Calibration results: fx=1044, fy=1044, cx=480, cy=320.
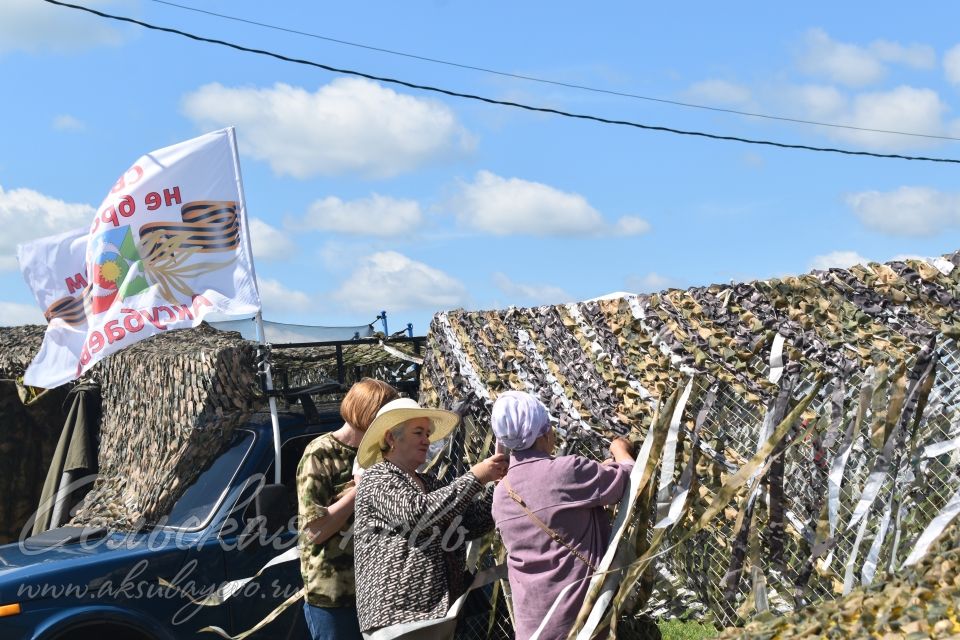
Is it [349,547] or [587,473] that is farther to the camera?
[349,547]

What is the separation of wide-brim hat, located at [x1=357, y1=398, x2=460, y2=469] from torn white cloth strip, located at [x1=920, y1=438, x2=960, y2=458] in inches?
80.9

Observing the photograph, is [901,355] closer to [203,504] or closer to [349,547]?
[349,547]

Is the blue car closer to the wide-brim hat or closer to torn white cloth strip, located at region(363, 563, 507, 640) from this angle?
the wide-brim hat

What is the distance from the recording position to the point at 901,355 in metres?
3.95

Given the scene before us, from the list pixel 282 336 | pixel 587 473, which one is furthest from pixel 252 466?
pixel 587 473

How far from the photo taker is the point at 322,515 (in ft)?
16.2

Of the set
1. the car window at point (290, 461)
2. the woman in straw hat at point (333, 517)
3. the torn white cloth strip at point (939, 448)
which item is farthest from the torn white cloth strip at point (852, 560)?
the car window at point (290, 461)

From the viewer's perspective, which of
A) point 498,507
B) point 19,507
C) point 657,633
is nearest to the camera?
point 498,507

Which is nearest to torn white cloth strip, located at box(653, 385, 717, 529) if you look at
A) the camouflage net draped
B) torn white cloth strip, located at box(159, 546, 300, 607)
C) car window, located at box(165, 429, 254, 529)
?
torn white cloth strip, located at box(159, 546, 300, 607)

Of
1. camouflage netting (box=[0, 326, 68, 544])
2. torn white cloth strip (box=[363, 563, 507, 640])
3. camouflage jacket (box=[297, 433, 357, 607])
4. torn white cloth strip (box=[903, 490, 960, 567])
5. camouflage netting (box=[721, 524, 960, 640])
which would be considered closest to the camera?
camouflage netting (box=[721, 524, 960, 640])

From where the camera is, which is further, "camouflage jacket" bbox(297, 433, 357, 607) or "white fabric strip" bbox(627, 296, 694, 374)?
"camouflage jacket" bbox(297, 433, 357, 607)

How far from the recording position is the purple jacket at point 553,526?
409 centimetres

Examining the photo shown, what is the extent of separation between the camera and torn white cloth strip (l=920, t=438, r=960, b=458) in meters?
3.85

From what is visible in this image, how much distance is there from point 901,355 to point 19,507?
9298mm
